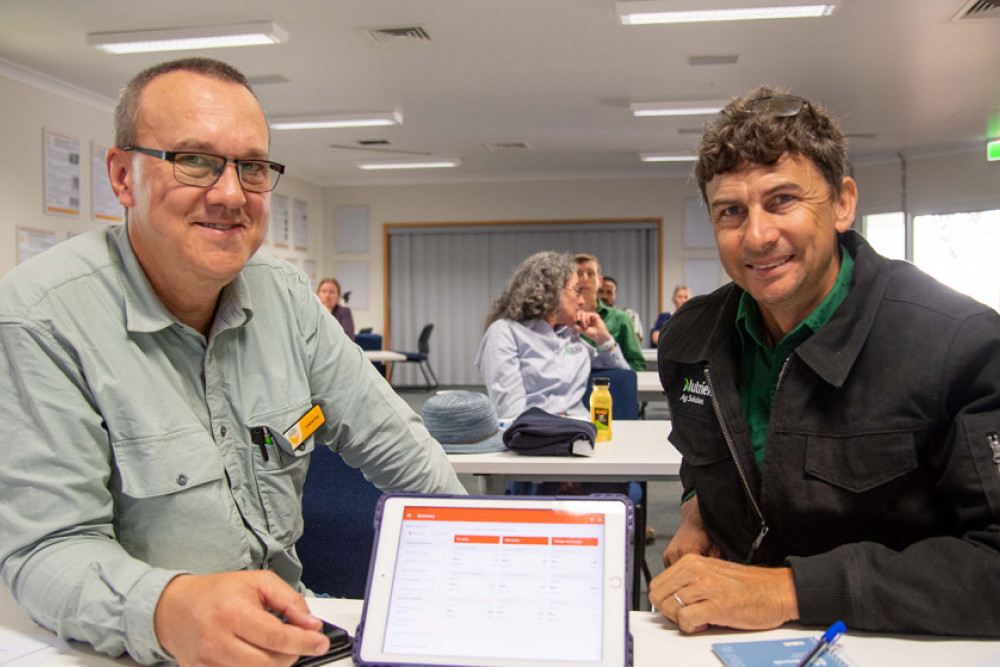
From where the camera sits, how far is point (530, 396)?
351cm

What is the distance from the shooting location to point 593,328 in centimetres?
416

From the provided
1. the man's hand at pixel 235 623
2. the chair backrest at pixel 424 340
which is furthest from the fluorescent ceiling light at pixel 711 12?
the chair backrest at pixel 424 340

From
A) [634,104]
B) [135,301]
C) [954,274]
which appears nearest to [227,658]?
[135,301]

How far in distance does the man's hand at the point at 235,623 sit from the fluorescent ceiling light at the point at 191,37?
502cm

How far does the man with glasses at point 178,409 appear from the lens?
0.88m

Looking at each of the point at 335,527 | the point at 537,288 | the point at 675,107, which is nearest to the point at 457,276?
the point at 675,107

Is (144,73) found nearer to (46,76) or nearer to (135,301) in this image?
(135,301)

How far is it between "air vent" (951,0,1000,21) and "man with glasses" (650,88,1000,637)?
4.87 meters

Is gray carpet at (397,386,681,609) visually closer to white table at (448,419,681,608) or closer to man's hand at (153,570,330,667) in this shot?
white table at (448,419,681,608)

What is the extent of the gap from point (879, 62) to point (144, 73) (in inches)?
254

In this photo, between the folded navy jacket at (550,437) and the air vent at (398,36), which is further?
the air vent at (398,36)

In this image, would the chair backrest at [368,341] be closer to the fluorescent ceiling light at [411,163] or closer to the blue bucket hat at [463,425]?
the fluorescent ceiling light at [411,163]

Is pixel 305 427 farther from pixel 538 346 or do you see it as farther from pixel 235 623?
pixel 538 346

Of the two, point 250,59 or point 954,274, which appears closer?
point 250,59
